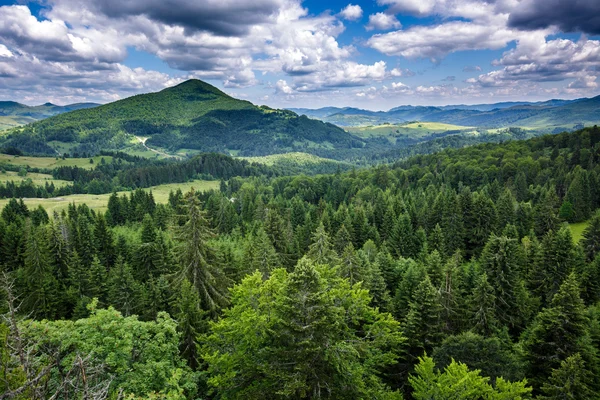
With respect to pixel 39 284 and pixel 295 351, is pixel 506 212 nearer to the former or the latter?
pixel 295 351

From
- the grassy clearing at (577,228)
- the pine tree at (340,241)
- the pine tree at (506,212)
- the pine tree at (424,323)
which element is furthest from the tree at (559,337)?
the grassy clearing at (577,228)

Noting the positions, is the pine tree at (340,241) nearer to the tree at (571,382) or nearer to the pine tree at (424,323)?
the pine tree at (424,323)

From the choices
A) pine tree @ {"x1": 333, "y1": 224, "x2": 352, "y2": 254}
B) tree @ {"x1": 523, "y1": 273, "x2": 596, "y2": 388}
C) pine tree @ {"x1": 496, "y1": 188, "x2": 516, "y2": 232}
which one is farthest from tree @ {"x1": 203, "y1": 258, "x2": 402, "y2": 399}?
pine tree @ {"x1": 496, "y1": 188, "x2": 516, "y2": 232}

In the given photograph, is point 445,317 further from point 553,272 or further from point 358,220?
point 358,220

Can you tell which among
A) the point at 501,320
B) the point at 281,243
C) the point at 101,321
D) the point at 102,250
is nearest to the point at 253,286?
the point at 101,321

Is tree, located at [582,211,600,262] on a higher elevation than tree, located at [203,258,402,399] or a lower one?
lower

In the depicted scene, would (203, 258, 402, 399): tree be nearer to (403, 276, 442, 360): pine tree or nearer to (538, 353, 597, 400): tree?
(403, 276, 442, 360): pine tree

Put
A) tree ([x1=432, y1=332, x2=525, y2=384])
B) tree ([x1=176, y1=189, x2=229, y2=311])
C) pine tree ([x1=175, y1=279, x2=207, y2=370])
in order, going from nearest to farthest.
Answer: tree ([x1=432, y1=332, x2=525, y2=384]) < pine tree ([x1=175, y1=279, x2=207, y2=370]) < tree ([x1=176, y1=189, x2=229, y2=311])
